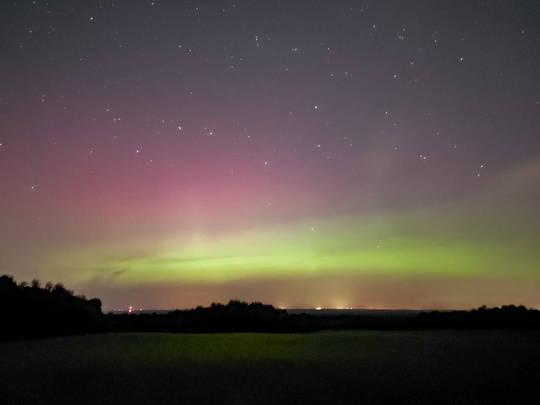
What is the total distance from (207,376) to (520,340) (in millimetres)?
9531

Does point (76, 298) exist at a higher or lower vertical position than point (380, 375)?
higher

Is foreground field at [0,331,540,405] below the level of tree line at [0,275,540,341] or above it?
below

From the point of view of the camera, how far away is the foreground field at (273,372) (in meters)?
7.00

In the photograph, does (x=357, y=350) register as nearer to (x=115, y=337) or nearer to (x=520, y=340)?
A: (x=520, y=340)

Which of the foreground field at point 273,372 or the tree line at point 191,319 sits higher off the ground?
the tree line at point 191,319

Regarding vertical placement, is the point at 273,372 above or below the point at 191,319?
below

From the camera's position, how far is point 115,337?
15789 mm

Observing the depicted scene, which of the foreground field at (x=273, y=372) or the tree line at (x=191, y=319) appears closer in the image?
the foreground field at (x=273, y=372)

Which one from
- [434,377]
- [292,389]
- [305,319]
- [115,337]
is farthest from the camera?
[305,319]

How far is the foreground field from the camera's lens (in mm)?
7000

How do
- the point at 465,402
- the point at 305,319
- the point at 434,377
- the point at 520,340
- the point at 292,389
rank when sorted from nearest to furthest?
the point at 465,402 < the point at 292,389 < the point at 434,377 < the point at 520,340 < the point at 305,319

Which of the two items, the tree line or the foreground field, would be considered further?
the tree line

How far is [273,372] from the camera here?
885 centimetres

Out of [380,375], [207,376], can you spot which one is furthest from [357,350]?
[207,376]
